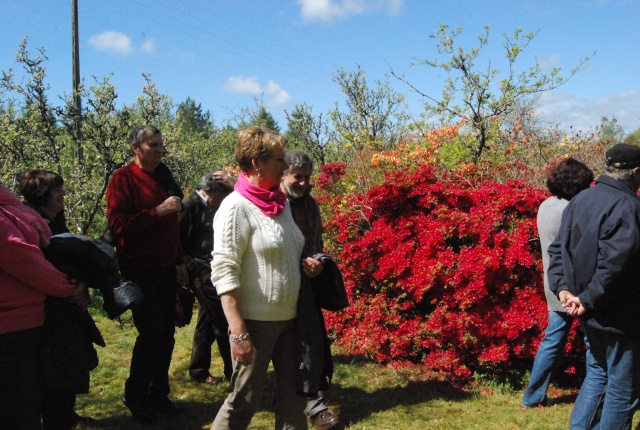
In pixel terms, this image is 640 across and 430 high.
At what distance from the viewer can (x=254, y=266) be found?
107 inches

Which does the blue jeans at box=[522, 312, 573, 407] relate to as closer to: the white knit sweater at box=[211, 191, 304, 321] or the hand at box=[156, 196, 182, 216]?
the white knit sweater at box=[211, 191, 304, 321]

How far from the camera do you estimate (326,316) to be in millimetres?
6191

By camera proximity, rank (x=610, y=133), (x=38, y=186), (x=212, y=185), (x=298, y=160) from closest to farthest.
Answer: (x=38, y=186) → (x=298, y=160) → (x=212, y=185) → (x=610, y=133)

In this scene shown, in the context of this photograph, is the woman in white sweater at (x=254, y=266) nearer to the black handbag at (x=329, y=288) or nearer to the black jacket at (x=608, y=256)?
the black handbag at (x=329, y=288)

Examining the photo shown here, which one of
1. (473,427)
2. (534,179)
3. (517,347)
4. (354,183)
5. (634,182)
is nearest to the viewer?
(634,182)

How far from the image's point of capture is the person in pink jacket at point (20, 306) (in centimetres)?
A: 249

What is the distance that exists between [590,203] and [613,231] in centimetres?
22

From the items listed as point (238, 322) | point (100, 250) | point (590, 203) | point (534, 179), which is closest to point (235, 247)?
point (238, 322)

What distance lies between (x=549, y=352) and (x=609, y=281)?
4.70 feet

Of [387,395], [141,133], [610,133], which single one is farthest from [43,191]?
[610,133]

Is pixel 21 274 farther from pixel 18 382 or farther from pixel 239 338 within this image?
pixel 239 338

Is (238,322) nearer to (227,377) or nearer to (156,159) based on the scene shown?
(156,159)

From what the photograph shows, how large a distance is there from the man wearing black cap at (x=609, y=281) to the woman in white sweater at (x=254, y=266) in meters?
1.55

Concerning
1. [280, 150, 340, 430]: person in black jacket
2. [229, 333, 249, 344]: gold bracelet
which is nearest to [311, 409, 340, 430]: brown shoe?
[280, 150, 340, 430]: person in black jacket
